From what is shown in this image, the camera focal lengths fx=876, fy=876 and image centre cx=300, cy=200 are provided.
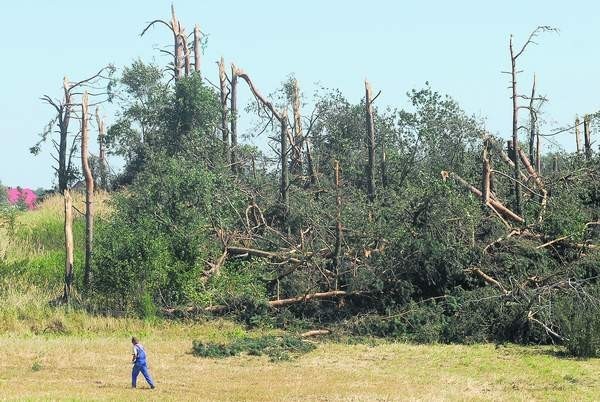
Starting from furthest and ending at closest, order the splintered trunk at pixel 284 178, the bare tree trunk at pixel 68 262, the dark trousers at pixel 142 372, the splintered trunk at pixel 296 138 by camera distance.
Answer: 1. the splintered trunk at pixel 296 138
2. the splintered trunk at pixel 284 178
3. the bare tree trunk at pixel 68 262
4. the dark trousers at pixel 142 372

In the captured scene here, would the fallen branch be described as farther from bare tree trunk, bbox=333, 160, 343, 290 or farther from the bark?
the bark

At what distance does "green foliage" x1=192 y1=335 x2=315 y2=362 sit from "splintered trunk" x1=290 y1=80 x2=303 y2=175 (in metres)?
12.4

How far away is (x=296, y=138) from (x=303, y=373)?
18.8m

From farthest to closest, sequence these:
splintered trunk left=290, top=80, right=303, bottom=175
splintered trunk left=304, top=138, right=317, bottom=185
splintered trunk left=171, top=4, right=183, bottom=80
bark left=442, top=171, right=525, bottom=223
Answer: splintered trunk left=171, top=4, right=183, bottom=80 → splintered trunk left=290, top=80, right=303, bottom=175 → splintered trunk left=304, top=138, right=317, bottom=185 → bark left=442, top=171, right=525, bottom=223

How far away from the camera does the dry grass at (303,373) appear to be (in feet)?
50.2

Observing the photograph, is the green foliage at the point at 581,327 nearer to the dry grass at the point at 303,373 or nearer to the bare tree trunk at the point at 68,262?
the dry grass at the point at 303,373

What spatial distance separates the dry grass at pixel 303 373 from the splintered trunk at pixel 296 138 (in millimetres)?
12924

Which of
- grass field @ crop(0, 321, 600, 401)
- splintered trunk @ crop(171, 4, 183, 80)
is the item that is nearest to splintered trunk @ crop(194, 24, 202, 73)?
splintered trunk @ crop(171, 4, 183, 80)

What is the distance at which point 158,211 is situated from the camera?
25.0 m

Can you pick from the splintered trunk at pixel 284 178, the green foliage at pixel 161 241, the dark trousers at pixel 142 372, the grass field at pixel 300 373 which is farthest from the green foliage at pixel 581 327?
the splintered trunk at pixel 284 178

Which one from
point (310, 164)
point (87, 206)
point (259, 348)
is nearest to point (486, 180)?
point (259, 348)

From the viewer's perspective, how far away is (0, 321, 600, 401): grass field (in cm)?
1529

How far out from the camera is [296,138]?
35438 mm

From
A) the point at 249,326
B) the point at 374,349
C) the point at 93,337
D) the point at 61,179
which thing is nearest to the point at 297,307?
the point at 249,326
